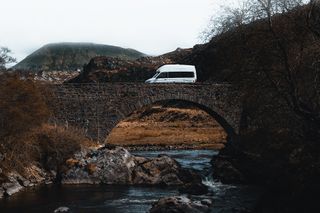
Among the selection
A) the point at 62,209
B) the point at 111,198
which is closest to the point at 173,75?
the point at 111,198

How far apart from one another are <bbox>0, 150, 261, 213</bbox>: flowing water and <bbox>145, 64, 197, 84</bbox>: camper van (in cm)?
1904

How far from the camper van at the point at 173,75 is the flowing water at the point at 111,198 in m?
19.0

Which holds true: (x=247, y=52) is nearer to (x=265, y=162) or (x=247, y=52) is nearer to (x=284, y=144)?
(x=284, y=144)

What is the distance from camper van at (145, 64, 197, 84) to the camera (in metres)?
48.6

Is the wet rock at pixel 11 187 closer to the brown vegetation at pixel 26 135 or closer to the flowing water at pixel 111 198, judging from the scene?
the flowing water at pixel 111 198

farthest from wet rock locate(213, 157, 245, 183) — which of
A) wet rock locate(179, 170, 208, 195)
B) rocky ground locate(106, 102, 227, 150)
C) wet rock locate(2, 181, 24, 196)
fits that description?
rocky ground locate(106, 102, 227, 150)

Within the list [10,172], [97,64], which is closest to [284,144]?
[10,172]

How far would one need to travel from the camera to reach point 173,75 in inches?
1937

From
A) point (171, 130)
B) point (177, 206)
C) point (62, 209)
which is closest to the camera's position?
point (177, 206)

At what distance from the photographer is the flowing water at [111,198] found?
22.5 m

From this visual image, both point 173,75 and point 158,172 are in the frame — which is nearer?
point 158,172

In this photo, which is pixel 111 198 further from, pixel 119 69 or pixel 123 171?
pixel 119 69

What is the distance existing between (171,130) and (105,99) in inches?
1175

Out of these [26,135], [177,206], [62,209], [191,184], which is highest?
[26,135]
